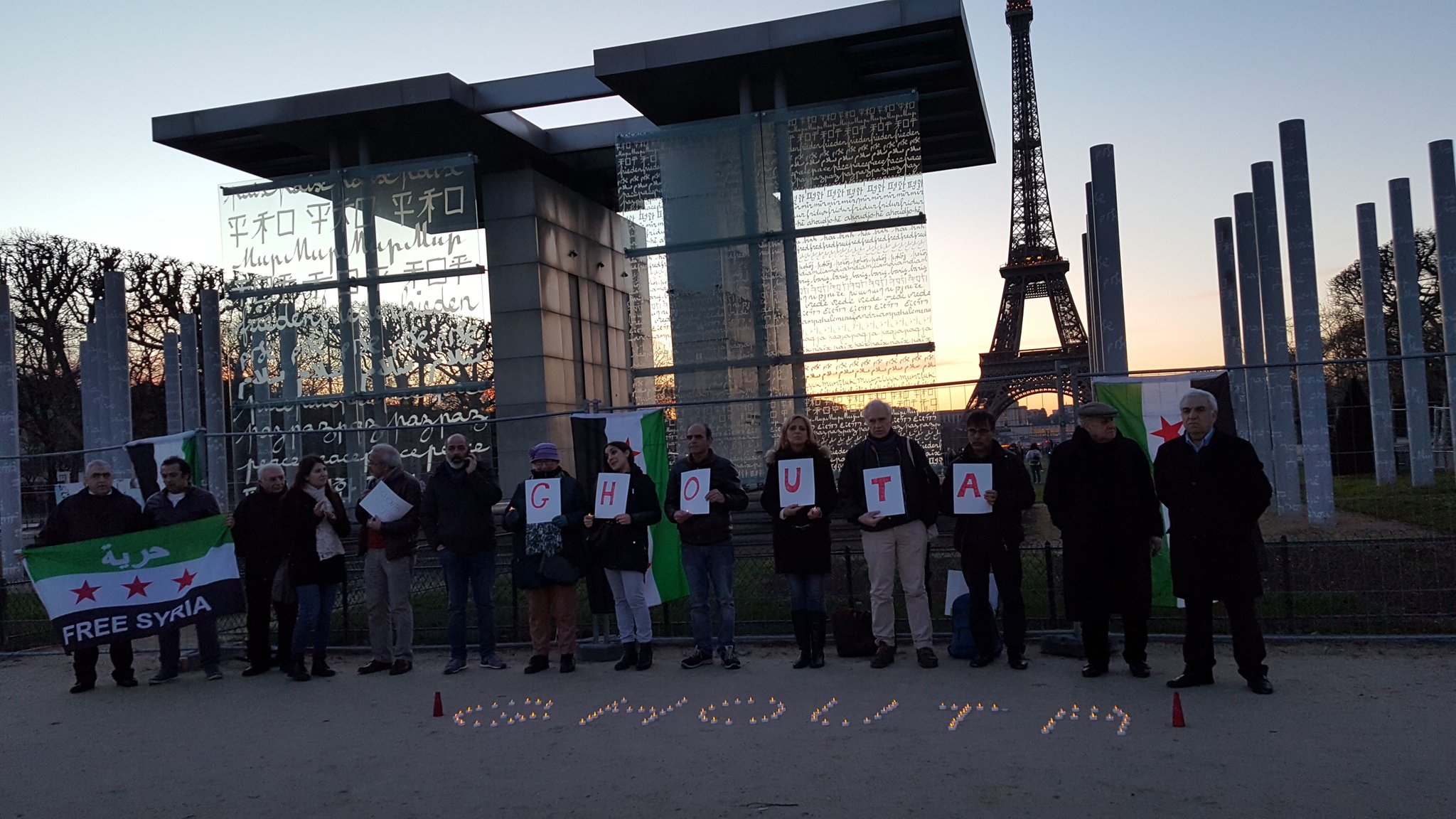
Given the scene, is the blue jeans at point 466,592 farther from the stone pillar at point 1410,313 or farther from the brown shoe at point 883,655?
the stone pillar at point 1410,313

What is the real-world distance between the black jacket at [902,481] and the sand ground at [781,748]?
3.63ft

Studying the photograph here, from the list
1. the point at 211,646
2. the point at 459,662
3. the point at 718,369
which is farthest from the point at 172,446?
the point at 718,369

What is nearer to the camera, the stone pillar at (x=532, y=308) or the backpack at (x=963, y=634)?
the backpack at (x=963, y=634)

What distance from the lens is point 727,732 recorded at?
6402 millimetres

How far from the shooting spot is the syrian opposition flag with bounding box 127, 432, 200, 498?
9.89 metres

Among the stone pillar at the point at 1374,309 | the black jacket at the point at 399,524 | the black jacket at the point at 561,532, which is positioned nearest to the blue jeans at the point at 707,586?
the black jacket at the point at 561,532

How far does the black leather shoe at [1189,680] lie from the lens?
698 cm

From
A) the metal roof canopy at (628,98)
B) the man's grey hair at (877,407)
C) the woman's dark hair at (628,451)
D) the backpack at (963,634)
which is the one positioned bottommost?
the backpack at (963,634)

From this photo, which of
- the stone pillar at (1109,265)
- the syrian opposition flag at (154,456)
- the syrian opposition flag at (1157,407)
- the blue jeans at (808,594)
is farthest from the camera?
the stone pillar at (1109,265)

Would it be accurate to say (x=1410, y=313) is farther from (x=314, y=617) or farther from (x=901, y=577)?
(x=314, y=617)

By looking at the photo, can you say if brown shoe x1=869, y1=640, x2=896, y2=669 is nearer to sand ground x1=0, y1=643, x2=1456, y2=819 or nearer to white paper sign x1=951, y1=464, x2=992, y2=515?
sand ground x1=0, y1=643, x2=1456, y2=819

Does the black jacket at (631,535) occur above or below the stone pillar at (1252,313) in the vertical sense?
below

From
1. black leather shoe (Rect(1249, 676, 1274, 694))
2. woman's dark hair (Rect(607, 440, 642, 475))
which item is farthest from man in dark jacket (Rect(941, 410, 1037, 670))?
woman's dark hair (Rect(607, 440, 642, 475))

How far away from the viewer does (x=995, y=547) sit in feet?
25.7
